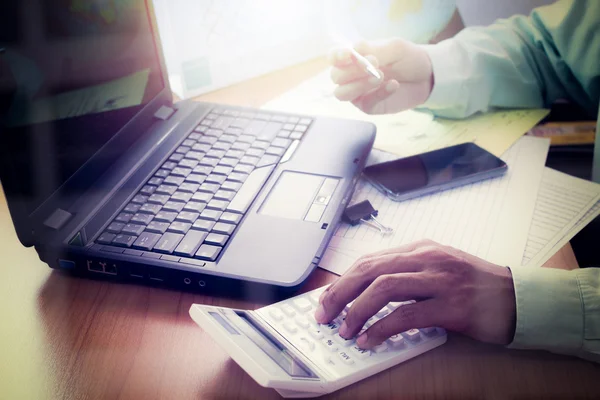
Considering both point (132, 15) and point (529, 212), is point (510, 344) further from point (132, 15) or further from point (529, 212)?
point (132, 15)

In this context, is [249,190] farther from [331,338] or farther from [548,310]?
[548,310]

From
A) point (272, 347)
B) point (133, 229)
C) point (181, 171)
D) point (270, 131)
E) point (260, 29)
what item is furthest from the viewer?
point (260, 29)

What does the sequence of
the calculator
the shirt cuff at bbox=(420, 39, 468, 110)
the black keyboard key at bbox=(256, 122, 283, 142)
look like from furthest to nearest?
the shirt cuff at bbox=(420, 39, 468, 110), the black keyboard key at bbox=(256, 122, 283, 142), the calculator

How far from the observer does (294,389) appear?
16.1 inches

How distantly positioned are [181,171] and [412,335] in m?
0.34

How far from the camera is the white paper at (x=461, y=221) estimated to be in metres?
0.59

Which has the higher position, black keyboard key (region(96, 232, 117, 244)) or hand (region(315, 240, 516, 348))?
black keyboard key (region(96, 232, 117, 244))

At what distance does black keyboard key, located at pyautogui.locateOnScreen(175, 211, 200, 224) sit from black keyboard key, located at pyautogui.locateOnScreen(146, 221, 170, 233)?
0.02 metres

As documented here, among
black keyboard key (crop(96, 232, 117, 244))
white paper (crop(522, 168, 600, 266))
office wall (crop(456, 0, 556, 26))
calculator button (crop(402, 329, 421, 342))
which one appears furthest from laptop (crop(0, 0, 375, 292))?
office wall (crop(456, 0, 556, 26))

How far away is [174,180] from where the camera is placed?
64cm

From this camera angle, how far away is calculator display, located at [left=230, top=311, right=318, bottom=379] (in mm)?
419

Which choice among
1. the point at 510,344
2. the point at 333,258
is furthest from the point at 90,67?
the point at 510,344

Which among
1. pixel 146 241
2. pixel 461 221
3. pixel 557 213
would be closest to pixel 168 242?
pixel 146 241

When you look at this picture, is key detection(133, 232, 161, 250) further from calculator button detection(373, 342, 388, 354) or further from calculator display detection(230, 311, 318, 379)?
calculator button detection(373, 342, 388, 354)
